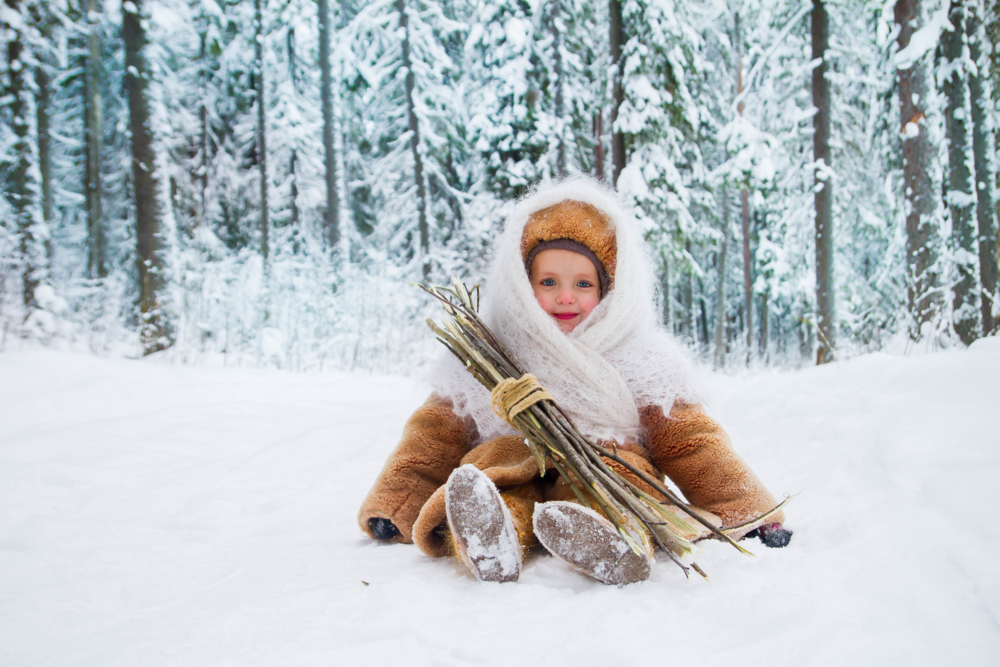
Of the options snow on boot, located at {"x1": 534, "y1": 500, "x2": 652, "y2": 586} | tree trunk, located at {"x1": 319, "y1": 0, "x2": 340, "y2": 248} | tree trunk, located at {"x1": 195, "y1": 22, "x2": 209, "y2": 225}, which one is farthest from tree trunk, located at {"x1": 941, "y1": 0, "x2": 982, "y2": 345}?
tree trunk, located at {"x1": 195, "y1": 22, "x2": 209, "y2": 225}

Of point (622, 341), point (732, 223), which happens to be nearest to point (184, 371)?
point (622, 341)

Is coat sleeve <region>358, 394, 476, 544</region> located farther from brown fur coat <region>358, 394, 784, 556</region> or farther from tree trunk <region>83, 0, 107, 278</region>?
tree trunk <region>83, 0, 107, 278</region>

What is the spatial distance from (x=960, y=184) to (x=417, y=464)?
6.99 m

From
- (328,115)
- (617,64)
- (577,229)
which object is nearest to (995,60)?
(617,64)

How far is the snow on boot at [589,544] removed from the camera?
142 cm

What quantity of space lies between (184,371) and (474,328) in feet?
12.2

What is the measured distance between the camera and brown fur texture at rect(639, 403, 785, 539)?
182 centimetres

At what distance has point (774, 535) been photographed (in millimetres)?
1746

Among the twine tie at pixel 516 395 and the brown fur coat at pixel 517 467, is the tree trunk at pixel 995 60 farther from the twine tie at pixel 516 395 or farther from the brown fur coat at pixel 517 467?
the twine tie at pixel 516 395

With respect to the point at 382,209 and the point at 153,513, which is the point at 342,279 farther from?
the point at 382,209

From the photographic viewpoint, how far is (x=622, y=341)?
209cm

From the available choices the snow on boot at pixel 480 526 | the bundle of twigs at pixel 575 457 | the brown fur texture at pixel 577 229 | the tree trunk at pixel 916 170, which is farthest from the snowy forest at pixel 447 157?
the snow on boot at pixel 480 526

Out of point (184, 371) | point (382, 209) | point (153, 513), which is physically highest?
point (382, 209)

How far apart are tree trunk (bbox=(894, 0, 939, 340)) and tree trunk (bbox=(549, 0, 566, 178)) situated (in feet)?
17.8
